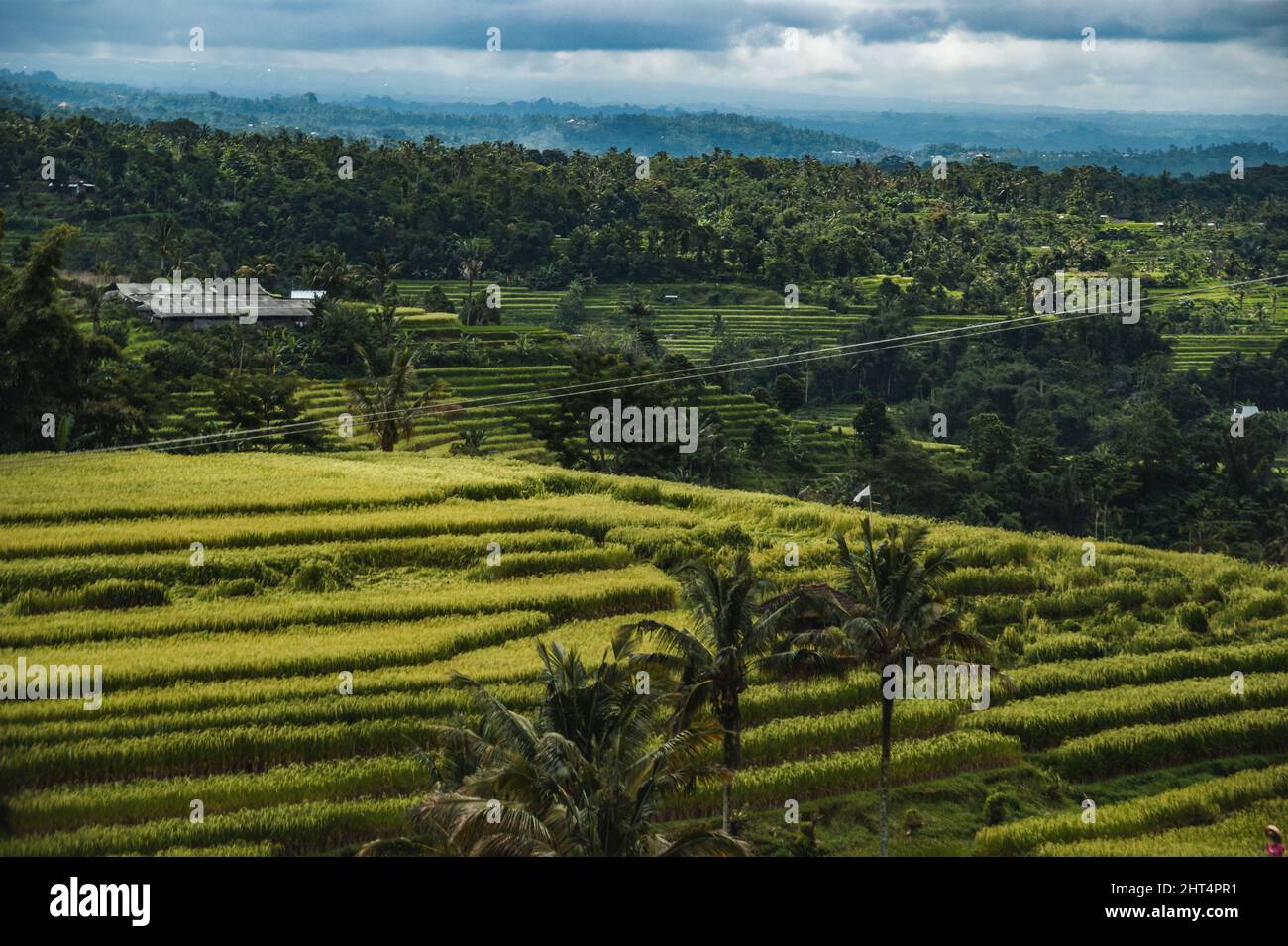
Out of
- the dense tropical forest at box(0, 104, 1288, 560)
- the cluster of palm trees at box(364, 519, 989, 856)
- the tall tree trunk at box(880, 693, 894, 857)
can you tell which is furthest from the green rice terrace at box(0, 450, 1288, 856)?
the dense tropical forest at box(0, 104, 1288, 560)

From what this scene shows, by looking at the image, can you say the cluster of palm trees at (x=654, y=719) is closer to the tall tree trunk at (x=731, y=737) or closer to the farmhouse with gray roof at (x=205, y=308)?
the tall tree trunk at (x=731, y=737)

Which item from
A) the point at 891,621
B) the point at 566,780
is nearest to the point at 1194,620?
the point at 891,621

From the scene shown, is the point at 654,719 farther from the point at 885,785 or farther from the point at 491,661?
the point at 491,661

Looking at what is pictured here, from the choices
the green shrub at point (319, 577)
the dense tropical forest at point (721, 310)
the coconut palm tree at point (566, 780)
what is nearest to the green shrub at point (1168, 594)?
the coconut palm tree at point (566, 780)

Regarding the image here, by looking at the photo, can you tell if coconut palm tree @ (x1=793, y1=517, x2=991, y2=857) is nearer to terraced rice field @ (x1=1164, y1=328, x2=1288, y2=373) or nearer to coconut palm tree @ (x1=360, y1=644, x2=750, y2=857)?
coconut palm tree @ (x1=360, y1=644, x2=750, y2=857)

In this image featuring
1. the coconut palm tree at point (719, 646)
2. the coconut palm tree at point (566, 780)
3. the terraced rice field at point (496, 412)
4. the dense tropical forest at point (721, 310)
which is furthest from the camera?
the terraced rice field at point (496, 412)
